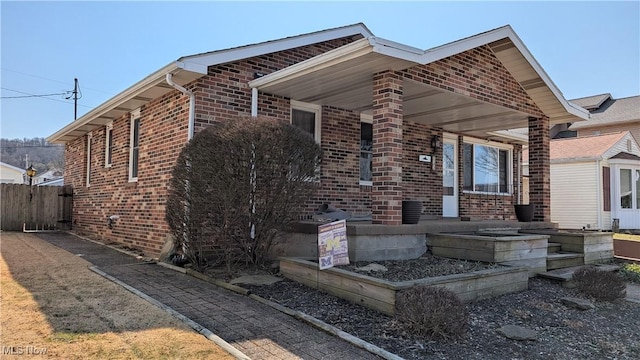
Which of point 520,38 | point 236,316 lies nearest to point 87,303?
point 236,316

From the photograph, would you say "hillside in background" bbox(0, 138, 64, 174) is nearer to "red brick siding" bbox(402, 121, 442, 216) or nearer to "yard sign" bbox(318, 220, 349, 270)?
"red brick siding" bbox(402, 121, 442, 216)

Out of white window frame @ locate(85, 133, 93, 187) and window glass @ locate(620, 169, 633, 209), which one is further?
window glass @ locate(620, 169, 633, 209)

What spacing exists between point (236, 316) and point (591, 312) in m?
4.16

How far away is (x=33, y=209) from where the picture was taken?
50.0 ft

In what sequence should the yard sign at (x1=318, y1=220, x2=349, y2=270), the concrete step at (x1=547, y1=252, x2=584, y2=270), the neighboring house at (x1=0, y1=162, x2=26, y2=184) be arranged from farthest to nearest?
1. the neighboring house at (x1=0, y1=162, x2=26, y2=184)
2. the concrete step at (x1=547, y1=252, x2=584, y2=270)
3. the yard sign at (x1=318, y1=220, x2=349, y2=270)

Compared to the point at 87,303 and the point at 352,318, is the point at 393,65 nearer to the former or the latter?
the point at 352,318

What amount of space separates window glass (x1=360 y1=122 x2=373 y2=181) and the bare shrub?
3.46 metres

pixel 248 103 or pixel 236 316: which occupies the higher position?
pixel 248 103

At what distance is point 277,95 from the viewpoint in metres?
8.45

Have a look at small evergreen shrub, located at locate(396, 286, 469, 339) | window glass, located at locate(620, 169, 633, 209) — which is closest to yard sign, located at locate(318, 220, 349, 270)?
small evergreen shrub, located at locate(396, 286, 469, 339)

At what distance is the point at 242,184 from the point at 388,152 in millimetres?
2180

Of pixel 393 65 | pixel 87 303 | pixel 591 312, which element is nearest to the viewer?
pixel 87 303

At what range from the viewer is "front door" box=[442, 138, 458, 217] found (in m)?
11.9

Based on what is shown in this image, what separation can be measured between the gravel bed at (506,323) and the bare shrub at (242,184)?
0.96 metres
